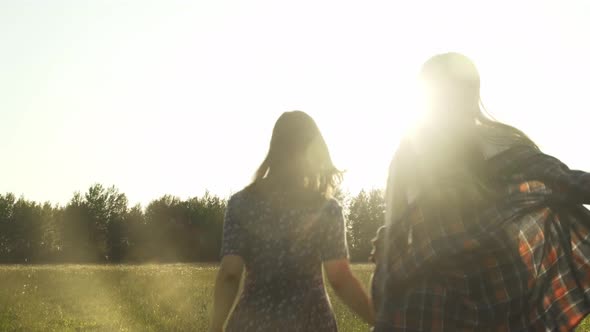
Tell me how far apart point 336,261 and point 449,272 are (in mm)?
861

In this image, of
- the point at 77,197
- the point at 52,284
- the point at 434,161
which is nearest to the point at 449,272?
the point at 434,161

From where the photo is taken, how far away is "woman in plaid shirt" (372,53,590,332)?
10.0ft

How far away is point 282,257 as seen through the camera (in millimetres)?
3672

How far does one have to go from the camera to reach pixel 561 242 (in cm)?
352

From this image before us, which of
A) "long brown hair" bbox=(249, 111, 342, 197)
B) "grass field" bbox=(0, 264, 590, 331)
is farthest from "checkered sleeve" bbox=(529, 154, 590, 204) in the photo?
"grass field" bbox=(0, 264, 590, 331)

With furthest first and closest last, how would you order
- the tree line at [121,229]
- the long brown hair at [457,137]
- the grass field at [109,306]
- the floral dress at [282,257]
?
the tree line at [121,229] → the grass field at [109,306] → the floral dress at [282,257] → the long brown hair at [457,137]

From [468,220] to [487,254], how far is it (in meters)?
0.20

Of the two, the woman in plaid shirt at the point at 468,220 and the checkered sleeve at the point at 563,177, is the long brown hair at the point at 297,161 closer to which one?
the woman in plaid shirt at the point at 468,220

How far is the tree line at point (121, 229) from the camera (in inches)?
3162

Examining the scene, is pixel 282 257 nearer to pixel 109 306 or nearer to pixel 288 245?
pixel 288 245

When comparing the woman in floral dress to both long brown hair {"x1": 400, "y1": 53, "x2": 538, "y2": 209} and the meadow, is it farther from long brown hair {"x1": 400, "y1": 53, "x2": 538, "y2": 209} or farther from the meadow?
the meadow

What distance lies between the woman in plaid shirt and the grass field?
685 centimetres

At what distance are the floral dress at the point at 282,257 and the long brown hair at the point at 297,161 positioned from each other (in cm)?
10

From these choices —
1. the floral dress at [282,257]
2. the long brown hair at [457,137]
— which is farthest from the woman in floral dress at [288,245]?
the long brown hair at [457,137]
